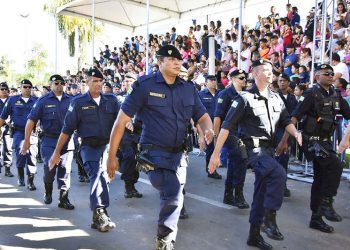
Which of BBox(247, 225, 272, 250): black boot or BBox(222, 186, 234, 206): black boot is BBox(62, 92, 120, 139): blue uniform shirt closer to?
BBox(222, 186, 234, 206): black boot

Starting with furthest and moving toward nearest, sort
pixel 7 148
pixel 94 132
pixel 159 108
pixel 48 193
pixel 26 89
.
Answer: pixel 7 148 → pixel 26 89 → pixel 48 193 → pixel 94 132 → pixel 159 108

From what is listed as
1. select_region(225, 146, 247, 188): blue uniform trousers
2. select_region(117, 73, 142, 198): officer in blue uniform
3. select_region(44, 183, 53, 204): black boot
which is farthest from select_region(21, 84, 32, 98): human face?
select_region(225, 146, 247, 188): blue uniform trousers

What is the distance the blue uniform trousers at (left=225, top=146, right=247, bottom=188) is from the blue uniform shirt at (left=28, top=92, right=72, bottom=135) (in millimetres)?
2628

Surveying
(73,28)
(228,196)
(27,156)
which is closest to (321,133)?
(228,196)

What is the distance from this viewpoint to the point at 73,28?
100 feet

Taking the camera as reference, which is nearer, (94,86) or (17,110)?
(94,86)

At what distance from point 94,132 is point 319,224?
115 inches

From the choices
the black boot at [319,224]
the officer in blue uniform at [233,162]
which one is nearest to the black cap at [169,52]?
the officer in blue uniform at [233,162]

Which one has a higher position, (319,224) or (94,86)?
(94,86)

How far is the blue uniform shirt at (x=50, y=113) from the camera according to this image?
6184 millimetres

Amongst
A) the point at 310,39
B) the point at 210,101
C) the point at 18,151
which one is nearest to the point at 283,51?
the point at 310,39

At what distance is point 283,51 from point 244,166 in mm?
6945

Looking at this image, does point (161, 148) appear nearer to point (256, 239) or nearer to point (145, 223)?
point (256, 239)

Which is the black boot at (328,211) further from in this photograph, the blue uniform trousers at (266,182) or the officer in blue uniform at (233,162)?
the blue uniform trousers at (266,182)
